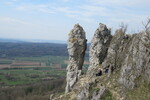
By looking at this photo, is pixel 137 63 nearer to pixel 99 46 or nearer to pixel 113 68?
pixel 113 68

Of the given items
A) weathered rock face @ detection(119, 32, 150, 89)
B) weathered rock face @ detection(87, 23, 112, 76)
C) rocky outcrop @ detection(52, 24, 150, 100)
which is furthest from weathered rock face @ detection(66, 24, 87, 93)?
weathered rock face @ detection(119, 32, 150, 89)

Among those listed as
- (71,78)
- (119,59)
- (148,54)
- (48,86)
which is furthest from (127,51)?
(48,86)

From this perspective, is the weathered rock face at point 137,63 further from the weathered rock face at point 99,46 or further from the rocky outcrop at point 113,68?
the weathered rock face at point 99,46

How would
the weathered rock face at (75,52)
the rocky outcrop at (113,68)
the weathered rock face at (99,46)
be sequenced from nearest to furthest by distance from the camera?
the rocky outcrop at (113,68) < the weathered rock face at (99,46) < the weathered rock face at (75,52)

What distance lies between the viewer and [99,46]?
33.2 metres

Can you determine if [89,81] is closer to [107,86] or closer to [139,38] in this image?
[107,86]

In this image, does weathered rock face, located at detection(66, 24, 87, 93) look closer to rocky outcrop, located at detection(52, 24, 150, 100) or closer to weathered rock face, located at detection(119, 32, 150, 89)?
rocky outcrop, located at detection(52, 24, 150, 100)

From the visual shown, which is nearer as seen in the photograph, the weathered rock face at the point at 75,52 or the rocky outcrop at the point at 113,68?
the rocky outcrop at the point at 113,68

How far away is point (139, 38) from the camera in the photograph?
94.9ft

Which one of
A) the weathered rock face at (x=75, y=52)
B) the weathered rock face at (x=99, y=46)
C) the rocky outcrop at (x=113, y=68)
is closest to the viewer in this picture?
the rocky outcrop at (x=113, y=68)

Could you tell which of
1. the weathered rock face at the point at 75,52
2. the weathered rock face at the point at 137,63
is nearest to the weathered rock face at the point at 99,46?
the weathered rock face at the point at 75,52

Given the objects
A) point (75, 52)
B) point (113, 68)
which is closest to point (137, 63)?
point (113, 68)

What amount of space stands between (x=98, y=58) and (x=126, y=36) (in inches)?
173

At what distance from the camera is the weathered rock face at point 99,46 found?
33094mm
